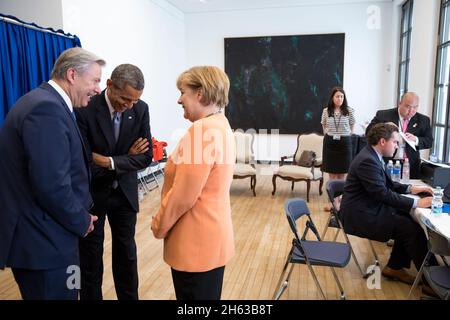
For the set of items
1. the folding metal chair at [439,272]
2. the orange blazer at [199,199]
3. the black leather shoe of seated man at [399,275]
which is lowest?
the black leather shoe of seated man at [399,275]

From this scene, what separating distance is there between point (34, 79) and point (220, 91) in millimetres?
3432

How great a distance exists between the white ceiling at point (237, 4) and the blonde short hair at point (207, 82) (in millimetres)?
6819

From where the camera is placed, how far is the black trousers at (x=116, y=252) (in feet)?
7.39

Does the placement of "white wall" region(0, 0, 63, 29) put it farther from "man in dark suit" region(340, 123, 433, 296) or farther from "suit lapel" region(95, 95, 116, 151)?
"man in dark suit" region(340, 123, 433, 296)

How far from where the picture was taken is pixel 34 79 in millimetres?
4184

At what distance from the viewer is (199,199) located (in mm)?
1557

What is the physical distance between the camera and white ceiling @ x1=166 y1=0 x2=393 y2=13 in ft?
25.4

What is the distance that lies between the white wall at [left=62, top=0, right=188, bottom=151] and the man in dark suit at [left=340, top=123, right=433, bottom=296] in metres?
3.96

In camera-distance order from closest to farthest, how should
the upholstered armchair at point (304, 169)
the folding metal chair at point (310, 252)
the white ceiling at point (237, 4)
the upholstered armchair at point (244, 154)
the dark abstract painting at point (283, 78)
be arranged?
the folding metal chair at point (310, 252)
the upholstered armchair at point (304, 169)
the upholstered armchair at point (244, 154)
the white ceiling at point (237, 4)
the dark abstract painting at point (283, 78)

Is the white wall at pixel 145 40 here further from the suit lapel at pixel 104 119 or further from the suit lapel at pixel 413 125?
the suit lapel at pixel 413 125

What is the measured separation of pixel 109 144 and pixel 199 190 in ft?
3.15

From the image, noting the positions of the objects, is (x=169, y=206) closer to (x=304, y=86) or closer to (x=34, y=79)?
(x=34, y=79)

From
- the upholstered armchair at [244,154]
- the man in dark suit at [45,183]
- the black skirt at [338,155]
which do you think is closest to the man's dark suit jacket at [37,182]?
the man in dark suit at [45,183]
